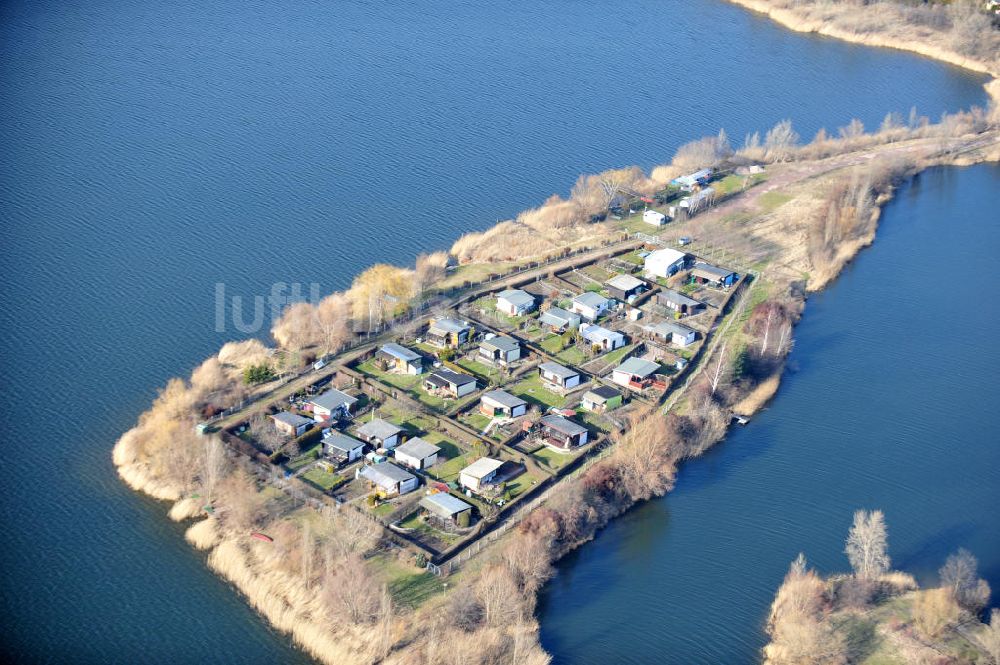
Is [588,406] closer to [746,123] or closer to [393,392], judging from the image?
[393,392]

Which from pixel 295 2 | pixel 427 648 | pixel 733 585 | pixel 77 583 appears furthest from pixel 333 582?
pixel 295 2

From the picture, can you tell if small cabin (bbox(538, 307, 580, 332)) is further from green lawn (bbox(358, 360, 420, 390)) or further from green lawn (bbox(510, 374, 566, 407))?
green lawn (bbox(358, 360, 420, 390))

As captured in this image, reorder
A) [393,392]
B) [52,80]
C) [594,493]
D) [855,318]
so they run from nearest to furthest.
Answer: [594,493] < [393,392] < [855,318] < [52,80]

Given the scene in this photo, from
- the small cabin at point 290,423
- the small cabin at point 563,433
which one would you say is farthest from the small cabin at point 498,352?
the small cabin at point 290,423

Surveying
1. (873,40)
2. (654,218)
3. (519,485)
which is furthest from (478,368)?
(873,40)

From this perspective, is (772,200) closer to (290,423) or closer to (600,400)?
(600,400)

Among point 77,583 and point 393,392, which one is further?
point 393,392
